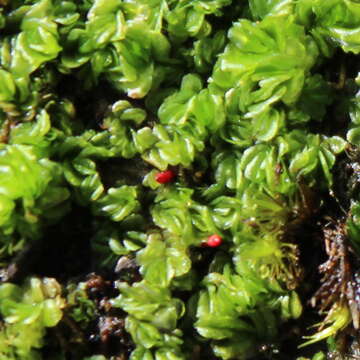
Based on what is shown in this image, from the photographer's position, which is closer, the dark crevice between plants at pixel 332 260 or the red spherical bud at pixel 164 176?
the dark crevice between plants at pixel 332 260

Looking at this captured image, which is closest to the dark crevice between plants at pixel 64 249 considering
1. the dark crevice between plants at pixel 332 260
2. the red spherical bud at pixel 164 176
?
the red spherical bud at pixel 164 176

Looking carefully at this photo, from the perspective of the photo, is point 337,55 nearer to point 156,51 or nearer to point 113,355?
point 156,51

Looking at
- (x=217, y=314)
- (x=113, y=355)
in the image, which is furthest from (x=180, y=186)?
(x=113, y=355)

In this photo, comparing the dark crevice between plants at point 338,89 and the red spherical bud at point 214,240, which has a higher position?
the dark crevice between plants at point 338,89

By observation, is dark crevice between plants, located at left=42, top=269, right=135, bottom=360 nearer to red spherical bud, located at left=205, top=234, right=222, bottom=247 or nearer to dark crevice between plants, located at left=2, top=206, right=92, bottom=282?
dark crevice between plants, located at left=2, top=206, right=92, bottom=282

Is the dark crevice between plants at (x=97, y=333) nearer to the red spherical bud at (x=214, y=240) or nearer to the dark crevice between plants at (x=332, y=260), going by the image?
the red spherical bud at (x=214, y=240)

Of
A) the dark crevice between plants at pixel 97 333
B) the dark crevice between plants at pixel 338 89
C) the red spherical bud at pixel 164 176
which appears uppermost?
the dark crevice between plants at pixel 338 89

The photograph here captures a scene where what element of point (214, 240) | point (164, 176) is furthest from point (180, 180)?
point (214, 240)

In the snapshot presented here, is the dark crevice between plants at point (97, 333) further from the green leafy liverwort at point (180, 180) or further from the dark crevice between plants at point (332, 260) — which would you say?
the dark crevice between plants at point (332, 260)

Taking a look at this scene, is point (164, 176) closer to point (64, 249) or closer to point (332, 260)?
point (64, 249)
